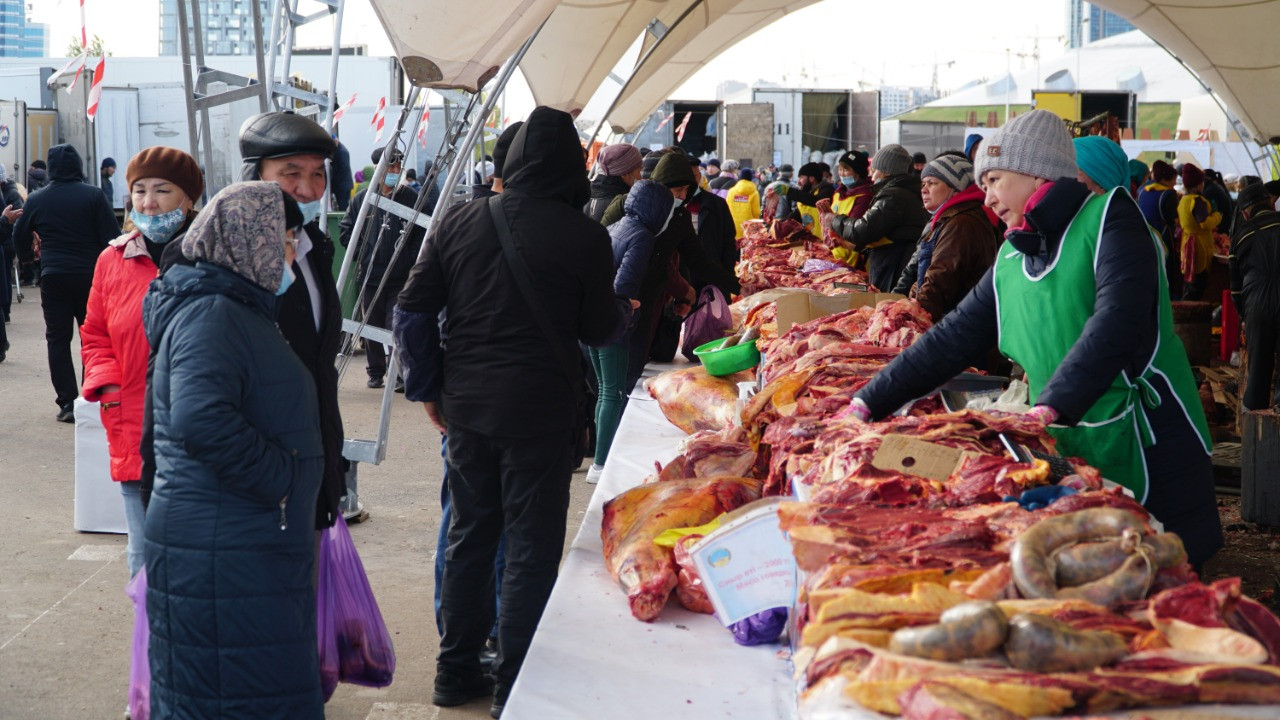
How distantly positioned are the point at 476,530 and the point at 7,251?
13141 mm

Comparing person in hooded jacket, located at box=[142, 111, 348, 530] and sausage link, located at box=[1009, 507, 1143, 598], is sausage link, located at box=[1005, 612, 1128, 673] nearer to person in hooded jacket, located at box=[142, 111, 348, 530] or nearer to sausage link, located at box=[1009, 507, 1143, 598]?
sausage link, located at box=[1009, 507, 1143, 598]

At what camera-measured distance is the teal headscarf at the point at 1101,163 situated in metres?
3.53

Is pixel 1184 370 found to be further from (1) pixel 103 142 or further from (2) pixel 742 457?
(1) pixel 103 142

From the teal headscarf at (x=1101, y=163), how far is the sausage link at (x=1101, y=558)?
66.8 inches

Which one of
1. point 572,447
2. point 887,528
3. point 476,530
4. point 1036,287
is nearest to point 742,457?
point 572,447

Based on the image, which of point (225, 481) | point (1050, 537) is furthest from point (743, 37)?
point (1050, 537)

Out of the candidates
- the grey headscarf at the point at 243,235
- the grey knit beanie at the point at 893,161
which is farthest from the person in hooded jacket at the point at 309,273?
the grey knit beanie at the point at 893,161

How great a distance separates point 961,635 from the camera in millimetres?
1868

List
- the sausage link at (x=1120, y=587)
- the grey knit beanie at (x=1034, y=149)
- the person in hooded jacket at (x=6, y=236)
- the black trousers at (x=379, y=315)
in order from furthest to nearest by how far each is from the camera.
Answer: the person in hooded jacket at (x=6, y=236) < the black trousers at (x=379, y=315) < the grey knit beanie at (x=1034, y=149) < the sausage link at (x=1120, y=587)

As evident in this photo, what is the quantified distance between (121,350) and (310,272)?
92 cm

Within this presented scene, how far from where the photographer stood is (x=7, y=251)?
1464 centimetres

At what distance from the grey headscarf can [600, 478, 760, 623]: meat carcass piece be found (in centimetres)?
130

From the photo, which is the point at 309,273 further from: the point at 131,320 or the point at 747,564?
the point at 747,564

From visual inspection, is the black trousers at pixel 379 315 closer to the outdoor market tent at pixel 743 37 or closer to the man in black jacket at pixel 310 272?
the outdoor market tent at pixel 743 37
